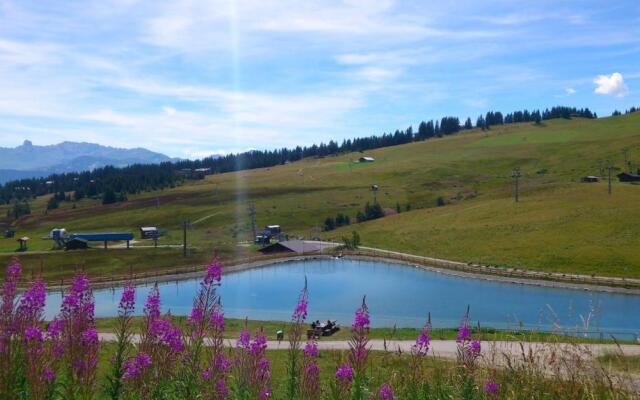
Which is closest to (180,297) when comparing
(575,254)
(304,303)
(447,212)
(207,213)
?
(575,254)

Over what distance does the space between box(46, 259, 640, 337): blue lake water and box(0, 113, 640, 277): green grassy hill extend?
9884 millimetres

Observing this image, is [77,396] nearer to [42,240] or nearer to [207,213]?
[42,240]

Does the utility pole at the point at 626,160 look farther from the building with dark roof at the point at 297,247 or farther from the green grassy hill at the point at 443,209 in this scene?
the building with dark roof at the point at 297,247

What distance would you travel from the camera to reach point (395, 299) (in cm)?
5538

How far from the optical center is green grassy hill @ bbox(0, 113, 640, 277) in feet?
244

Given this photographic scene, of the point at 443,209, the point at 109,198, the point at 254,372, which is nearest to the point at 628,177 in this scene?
the point at 443,209

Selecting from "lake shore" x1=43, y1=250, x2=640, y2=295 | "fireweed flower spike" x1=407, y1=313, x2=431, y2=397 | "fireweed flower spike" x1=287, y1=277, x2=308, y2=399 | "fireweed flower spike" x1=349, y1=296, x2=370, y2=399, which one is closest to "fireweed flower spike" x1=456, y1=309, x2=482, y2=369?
"fireweed flower spike" x1=407, y1=313, x2=431, y2=397

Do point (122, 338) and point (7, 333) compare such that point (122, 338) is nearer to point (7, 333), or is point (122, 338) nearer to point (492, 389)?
point (7, 333)

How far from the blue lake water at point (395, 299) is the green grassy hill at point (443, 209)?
9884mm

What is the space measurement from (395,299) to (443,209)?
180 ft

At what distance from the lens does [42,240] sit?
106 m

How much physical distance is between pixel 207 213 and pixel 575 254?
3150 inches

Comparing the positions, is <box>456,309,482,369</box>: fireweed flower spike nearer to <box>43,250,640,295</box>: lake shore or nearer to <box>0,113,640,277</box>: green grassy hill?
<box>0,113,640,277</box>: green grassy hill

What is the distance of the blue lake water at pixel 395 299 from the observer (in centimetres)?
4584
